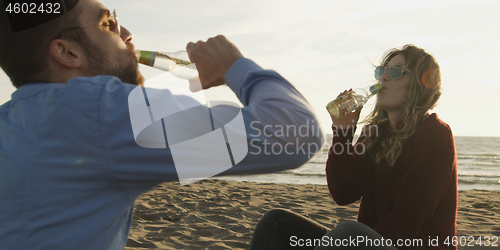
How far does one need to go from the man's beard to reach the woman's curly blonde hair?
74.4 inches

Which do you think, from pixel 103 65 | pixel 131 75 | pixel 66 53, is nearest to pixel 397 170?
pixel 131 75

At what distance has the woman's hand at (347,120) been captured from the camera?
2566 millimetres

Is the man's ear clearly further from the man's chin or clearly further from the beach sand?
the beach sand

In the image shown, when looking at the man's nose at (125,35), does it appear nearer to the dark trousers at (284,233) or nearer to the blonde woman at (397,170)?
the blonde woman at (397,170)

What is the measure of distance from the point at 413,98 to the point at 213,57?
2017mm

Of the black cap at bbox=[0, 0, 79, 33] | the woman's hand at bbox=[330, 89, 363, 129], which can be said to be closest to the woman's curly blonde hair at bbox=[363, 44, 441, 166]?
the woman's hand at bbox=[330, 89, 363, 129]

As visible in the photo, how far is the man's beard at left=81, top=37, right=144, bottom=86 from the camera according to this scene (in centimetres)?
113

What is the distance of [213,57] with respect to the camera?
3.69 feet

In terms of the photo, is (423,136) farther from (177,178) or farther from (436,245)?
(177,178)

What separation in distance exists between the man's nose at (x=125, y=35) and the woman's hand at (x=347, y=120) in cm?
166

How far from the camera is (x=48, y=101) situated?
2.97 ft

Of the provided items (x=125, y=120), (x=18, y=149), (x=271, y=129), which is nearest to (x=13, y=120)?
(x=18, y=149)

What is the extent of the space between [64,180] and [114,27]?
586 millimetres

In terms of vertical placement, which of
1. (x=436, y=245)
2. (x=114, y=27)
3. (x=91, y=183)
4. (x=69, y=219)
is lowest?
(x=436, y=245)
